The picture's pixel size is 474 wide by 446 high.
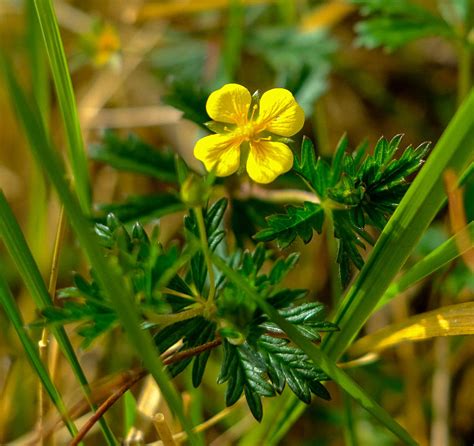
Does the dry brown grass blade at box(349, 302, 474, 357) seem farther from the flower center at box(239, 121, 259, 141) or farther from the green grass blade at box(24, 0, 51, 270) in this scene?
the green grass blade at box(24, 0, 51, 270)

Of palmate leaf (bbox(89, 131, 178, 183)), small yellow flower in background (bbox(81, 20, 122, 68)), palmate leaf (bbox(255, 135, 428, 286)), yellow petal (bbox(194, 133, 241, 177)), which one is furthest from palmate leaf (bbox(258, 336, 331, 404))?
small yellow flower in background (bbox(81, 20, 122, 68))

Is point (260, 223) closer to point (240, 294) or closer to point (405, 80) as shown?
point (240, 294)

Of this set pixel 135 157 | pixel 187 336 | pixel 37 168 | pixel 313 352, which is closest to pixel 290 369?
pixel 313 352

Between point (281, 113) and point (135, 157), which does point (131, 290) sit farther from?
point (135, 157)

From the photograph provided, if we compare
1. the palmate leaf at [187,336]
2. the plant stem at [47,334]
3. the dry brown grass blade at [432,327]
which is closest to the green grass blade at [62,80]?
the plant stem at [47,334]

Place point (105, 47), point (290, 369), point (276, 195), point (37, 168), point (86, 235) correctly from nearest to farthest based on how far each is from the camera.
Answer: point (86, 235), point (290, 369), point (276, 195), point (37, 168), point (105, 47)

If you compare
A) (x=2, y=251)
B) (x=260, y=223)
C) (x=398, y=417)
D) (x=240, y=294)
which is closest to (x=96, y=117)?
(x=2, y=251)
